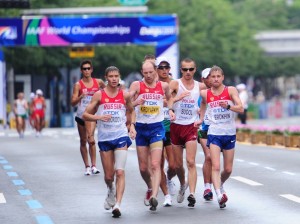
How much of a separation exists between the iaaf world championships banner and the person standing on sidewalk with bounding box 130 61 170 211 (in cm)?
3542

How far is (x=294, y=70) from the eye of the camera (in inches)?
4722

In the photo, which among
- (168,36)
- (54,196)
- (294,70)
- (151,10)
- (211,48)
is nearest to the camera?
(54,196)

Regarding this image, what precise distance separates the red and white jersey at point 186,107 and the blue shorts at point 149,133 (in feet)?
2.29

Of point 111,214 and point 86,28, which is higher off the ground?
point 86,28

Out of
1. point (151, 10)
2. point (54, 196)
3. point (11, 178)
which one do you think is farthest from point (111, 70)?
point (151, 10)

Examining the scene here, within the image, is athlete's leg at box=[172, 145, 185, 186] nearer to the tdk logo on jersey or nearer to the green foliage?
the tdk logo on jersey

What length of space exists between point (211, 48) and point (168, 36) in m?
40.6

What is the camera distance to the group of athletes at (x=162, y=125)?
565 inches

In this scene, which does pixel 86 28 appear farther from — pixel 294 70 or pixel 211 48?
pixel 294 70

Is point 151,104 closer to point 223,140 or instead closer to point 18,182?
point 223,140

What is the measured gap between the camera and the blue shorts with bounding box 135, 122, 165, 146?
14719mm

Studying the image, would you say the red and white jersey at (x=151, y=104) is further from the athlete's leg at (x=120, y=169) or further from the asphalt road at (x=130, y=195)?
the asphalt road at (x=130, y=195)

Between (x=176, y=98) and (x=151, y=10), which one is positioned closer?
(x=176, y=98)

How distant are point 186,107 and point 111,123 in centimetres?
145
